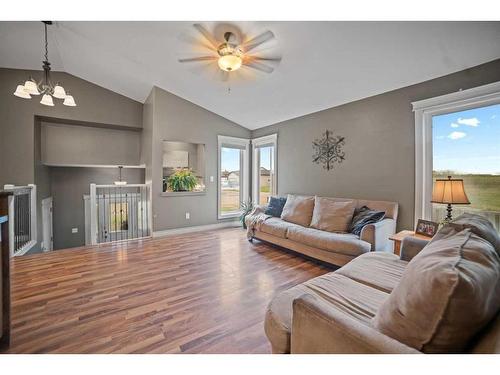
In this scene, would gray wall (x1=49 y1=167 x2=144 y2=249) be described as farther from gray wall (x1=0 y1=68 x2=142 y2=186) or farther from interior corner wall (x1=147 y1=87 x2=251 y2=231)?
interior corner wall (x1=147 y1=87 x2=251 y2=231)

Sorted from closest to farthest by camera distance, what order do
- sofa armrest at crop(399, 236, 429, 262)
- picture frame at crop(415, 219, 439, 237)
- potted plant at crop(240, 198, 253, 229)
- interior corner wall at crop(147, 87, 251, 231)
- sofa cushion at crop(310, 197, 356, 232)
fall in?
→ sofa armrest at crop(399, 236, 429, 262), picture frame at crop(415, 219, 439, 237), sofa cushion at crop(310, 197, 356, 232), interior corner wall at crop(147, 87, 251, 231), potted plant at crop(240, 198, 253, 229)

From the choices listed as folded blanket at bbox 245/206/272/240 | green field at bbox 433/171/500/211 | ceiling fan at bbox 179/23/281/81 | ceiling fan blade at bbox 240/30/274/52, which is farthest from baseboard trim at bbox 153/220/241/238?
green field at bbox 433/171/500/211

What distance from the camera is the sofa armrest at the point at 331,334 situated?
77 centimetres

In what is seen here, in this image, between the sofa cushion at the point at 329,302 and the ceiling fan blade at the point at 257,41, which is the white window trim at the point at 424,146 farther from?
the ceiling fan blade at the point at 257,41

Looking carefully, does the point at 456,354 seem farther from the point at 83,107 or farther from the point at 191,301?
the point at 83,107

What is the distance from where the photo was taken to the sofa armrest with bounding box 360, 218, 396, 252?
2.68 metres

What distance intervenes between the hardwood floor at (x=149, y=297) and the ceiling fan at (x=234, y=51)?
2400 mm

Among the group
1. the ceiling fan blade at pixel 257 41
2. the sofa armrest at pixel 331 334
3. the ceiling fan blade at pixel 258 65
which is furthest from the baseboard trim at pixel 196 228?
the sofa armrest at pixel 331 334

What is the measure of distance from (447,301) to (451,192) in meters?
2.18

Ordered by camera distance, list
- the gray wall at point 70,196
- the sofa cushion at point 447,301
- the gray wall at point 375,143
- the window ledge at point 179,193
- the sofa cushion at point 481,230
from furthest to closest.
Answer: the gray wall at point 70,196 → the window ledge at point 179,193 → the gray wall at point 375,143 → the sofa cushion at point 481,230 → the sofa cushion at point 447,301

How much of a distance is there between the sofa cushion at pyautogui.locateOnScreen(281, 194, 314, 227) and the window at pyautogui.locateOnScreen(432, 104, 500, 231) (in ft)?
5.32

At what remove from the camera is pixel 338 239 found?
109 inches

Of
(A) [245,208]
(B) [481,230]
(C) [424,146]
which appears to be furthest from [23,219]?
(C) [424,146]
